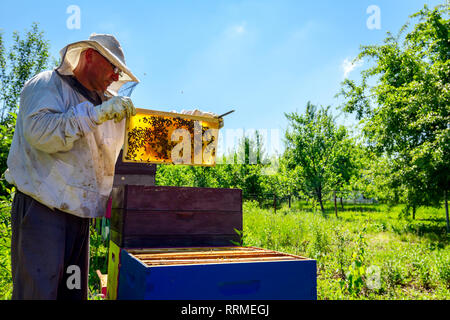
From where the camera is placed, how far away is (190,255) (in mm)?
1679

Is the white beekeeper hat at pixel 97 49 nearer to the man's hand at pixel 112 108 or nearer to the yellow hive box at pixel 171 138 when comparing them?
the man's hand at pixel 112 108

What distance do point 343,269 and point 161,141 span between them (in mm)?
3287

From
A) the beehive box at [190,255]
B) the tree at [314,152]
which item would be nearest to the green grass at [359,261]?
the beehive box at [190,255]

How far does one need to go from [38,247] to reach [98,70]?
40.7 inches

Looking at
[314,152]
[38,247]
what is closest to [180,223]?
[38,247]

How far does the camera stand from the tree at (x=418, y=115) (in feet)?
28.2

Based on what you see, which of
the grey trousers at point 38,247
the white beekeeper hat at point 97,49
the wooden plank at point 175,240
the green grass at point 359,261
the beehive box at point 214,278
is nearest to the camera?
the beehive box at point 214,278

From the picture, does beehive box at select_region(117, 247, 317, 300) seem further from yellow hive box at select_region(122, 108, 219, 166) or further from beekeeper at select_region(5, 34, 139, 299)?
yellow hive box at select_region(122, 108, 219, 166)

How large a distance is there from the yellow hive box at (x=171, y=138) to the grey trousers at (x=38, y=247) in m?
0.90

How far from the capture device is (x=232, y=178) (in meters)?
17.3

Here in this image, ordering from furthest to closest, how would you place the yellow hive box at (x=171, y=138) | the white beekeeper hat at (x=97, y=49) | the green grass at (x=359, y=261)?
the green grass at (x=359, y=261) → the yellow hive box at (x=171, y=138) → the white beekeeper hat at (x=97, y=49)

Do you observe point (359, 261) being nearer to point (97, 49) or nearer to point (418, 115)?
point (97, 49)

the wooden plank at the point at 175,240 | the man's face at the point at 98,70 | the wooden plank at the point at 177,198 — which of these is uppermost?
the man's face at the point at 98,70

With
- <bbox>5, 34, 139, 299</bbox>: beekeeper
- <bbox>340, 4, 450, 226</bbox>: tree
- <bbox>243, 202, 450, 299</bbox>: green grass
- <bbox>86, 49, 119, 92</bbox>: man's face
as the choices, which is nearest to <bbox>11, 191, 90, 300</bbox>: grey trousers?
<bbox>5, 34, 139, 299</bbox>: beekeeper
